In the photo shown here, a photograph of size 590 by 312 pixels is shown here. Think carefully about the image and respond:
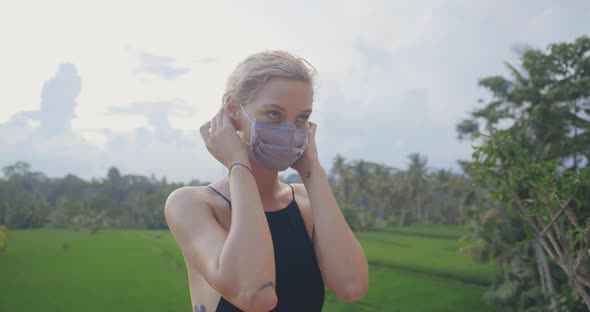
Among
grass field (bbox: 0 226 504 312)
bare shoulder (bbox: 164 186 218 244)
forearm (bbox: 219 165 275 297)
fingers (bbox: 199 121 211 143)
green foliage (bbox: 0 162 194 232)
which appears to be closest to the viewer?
forearm (bbox: 219 165 275 297)

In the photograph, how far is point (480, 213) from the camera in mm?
20000

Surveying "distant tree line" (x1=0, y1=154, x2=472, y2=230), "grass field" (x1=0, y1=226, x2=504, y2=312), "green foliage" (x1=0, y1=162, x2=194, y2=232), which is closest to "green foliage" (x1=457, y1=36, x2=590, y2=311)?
"grass field" (x1=0, y1=226, x2=504, y2=312)

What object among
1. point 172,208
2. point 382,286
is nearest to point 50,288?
point 382,286

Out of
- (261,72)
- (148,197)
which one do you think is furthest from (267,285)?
(148,197)

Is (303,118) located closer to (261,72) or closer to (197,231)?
(261,72)

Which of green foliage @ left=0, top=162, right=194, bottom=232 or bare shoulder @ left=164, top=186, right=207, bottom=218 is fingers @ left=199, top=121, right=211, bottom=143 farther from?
green foliage @ left=0, top=162, right=194, bottom=232

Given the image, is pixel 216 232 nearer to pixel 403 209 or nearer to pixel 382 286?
pixel 382 286

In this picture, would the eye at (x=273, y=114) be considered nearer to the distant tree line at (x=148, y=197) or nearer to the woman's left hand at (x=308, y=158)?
the woman's left hand at (x=308, y=158)

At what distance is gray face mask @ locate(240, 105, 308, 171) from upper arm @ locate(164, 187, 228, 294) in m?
0.24

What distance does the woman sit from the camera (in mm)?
1323

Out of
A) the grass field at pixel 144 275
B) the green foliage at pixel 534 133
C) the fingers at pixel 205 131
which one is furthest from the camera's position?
the grass field at pixel 144 275

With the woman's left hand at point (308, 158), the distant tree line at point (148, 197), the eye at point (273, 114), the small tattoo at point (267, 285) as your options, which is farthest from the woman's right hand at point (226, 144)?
the distant tree line at point (148, 197)

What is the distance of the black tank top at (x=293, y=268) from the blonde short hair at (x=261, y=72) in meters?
0.34

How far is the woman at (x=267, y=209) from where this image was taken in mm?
1323
